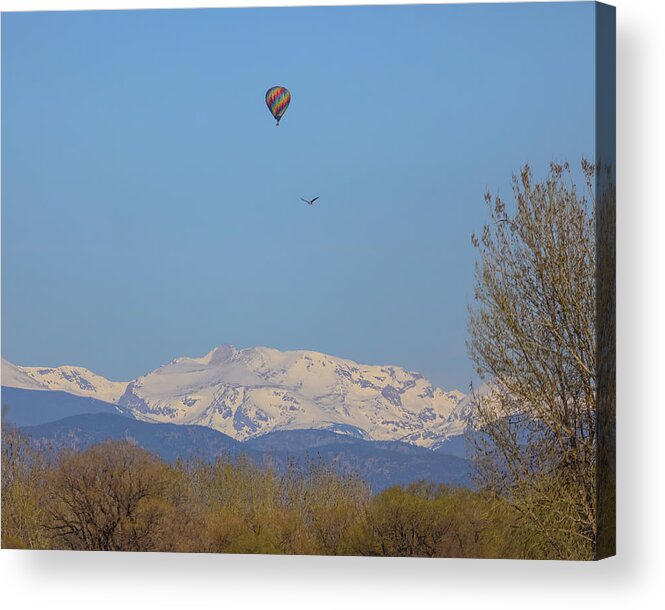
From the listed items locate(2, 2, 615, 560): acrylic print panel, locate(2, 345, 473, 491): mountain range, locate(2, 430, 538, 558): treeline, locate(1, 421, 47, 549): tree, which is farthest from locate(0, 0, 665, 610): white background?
locate(1, 421, 47, 549): tree

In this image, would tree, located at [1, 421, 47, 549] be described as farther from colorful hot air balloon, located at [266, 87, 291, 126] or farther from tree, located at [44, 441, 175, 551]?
colorful hot air balloon, located at [266, 87, 291, 126]

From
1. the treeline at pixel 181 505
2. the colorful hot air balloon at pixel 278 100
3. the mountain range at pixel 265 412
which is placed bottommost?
the treeline at pixel 181 505

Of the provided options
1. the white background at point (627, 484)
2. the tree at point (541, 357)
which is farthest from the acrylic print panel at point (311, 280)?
the white background at point (627, 484)

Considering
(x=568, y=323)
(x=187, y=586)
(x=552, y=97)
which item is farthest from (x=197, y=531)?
(x=552, y=97)

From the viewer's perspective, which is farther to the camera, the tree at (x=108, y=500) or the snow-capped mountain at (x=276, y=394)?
the tree at (x=108, y=500)

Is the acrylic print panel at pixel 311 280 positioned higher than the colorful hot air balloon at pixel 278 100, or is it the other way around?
the colorful hot air balloon at pixel 278 100

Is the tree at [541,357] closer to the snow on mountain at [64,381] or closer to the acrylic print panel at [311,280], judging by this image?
the acrylic print panel at [311,280]
